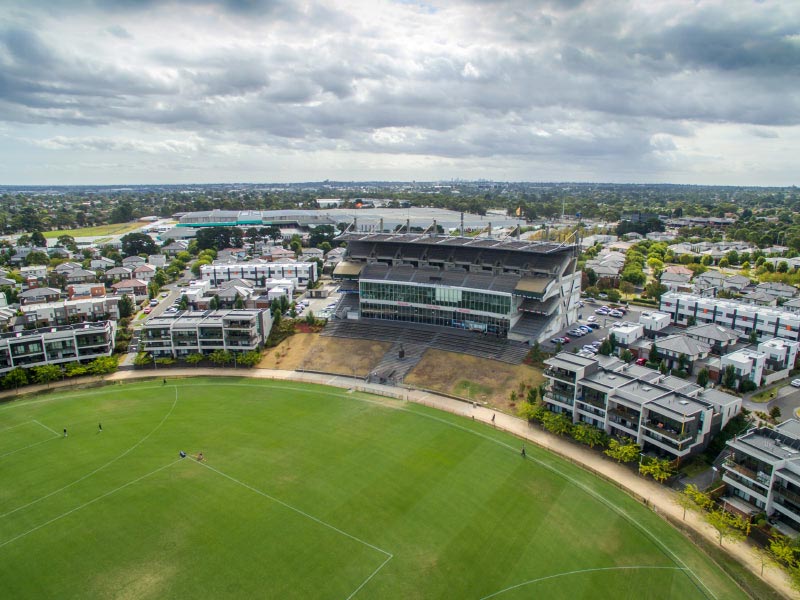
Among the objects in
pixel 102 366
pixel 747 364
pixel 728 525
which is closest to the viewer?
pixel 728 525

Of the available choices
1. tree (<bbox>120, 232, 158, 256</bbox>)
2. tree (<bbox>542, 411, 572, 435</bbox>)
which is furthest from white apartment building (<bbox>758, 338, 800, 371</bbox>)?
tree (<bbox>120, 232, 158, 256</bbox>)

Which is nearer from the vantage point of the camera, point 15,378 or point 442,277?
point 15,378

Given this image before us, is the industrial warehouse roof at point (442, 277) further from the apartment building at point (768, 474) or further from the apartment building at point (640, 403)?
the apartment building at point (768, 474)

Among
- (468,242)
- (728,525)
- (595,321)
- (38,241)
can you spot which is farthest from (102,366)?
(38,241)

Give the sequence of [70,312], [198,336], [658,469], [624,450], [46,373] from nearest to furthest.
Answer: [658,469]
[624,450]
[46,373]
[198,336]
[70,312]

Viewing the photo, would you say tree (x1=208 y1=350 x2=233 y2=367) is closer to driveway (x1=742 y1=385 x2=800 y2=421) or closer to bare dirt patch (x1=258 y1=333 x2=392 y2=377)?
bare dirt patch (x1=258 y1=333 x2=392 y2=377)

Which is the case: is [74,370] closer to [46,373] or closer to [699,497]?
[46,373]

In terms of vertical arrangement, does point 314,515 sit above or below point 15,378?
below
